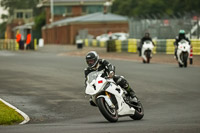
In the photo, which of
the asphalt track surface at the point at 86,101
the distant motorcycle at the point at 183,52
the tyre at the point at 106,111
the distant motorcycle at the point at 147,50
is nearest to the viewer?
the asphalt track surface at the point at 86,101

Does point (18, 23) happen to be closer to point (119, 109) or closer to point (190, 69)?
point (190, 69)

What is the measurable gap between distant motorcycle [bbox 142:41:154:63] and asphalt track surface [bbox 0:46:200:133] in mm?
5560

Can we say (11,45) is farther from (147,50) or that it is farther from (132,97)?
(132,97)

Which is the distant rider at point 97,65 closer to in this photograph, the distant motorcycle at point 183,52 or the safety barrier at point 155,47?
the distant motorcycle at point 183,52

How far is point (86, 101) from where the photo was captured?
16953 millimetres

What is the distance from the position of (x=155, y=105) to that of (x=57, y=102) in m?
2.33

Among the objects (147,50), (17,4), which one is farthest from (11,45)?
(17,4)

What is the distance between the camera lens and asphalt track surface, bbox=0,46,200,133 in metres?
10.8

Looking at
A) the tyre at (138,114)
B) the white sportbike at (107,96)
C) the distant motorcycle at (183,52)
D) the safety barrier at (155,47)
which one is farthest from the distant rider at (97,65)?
the safety barrier at (155,47)

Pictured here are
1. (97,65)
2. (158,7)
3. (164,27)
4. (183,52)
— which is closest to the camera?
(97,65)

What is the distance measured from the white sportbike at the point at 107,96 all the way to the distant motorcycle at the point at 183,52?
54.9 ft

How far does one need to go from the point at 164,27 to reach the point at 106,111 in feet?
109

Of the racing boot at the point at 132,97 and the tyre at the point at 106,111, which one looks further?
the racing boot at the point at 132,97

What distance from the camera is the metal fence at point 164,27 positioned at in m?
41.1
